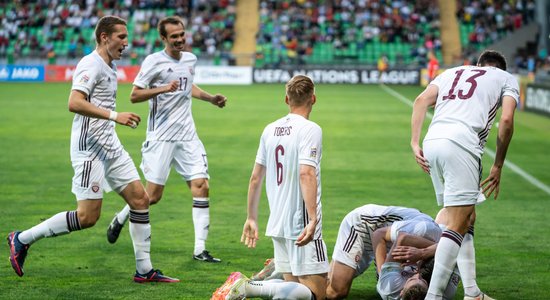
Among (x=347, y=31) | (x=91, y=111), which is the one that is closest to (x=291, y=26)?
(x=347, y=31)

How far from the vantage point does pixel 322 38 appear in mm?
51094

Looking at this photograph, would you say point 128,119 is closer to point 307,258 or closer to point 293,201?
point 293,201

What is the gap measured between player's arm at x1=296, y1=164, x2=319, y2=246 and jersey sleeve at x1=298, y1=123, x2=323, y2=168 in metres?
0.04

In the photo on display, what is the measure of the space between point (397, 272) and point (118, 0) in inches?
1939

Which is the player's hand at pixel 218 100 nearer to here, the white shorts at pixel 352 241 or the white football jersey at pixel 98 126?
the white football jersey at pixel 98 126

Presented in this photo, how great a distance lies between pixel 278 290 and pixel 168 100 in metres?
3.68

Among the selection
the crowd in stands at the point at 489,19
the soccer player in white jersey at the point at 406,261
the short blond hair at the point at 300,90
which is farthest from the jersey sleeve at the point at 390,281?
the crowd in stands at the point at 489,19

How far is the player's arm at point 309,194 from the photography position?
6527 mm

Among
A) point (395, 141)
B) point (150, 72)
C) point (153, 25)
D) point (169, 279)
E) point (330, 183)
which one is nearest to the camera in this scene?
point (169, 279)

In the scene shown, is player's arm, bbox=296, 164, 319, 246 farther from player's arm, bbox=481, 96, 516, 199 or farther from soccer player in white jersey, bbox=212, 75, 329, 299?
player's arm, bbox=481, 96, 516, 199

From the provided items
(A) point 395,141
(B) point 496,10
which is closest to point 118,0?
(B) point 496,10

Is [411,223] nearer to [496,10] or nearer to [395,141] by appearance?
[395,141]

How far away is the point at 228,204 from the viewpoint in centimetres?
1295

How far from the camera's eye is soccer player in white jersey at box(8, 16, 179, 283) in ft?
27.1
